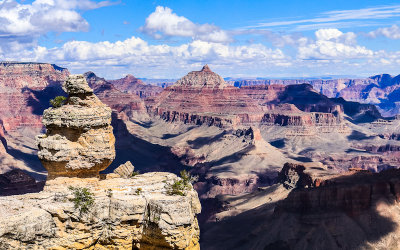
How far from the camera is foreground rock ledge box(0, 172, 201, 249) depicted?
20688 mm

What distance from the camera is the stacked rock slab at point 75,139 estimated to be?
93.8 feet

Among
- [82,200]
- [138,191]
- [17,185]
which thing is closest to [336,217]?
[17,185]

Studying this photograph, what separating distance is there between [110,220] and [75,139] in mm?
8448

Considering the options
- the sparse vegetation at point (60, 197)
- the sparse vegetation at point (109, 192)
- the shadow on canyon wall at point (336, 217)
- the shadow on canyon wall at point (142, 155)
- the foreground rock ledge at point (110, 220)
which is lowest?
the shadow on canyon wall at point (142, 155)

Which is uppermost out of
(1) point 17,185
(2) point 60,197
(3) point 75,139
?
(3) point 75,139

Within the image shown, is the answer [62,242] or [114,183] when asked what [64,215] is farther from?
[114,183]

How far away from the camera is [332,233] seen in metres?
70.0

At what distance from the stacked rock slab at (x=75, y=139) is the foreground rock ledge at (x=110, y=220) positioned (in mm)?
4629

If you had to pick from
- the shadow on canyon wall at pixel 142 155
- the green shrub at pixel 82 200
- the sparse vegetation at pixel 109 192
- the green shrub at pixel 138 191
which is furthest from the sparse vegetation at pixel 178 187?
the shadow on canyon wall at pixel 142 155

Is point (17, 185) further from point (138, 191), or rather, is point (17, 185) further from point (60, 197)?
point (138, 191)

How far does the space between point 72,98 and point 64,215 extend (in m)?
11.1

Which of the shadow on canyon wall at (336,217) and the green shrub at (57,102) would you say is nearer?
the green shrub at (57,102)

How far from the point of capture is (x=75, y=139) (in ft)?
95.6

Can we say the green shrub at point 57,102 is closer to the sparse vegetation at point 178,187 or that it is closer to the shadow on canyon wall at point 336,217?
the sparse vegetation at point 178,187
